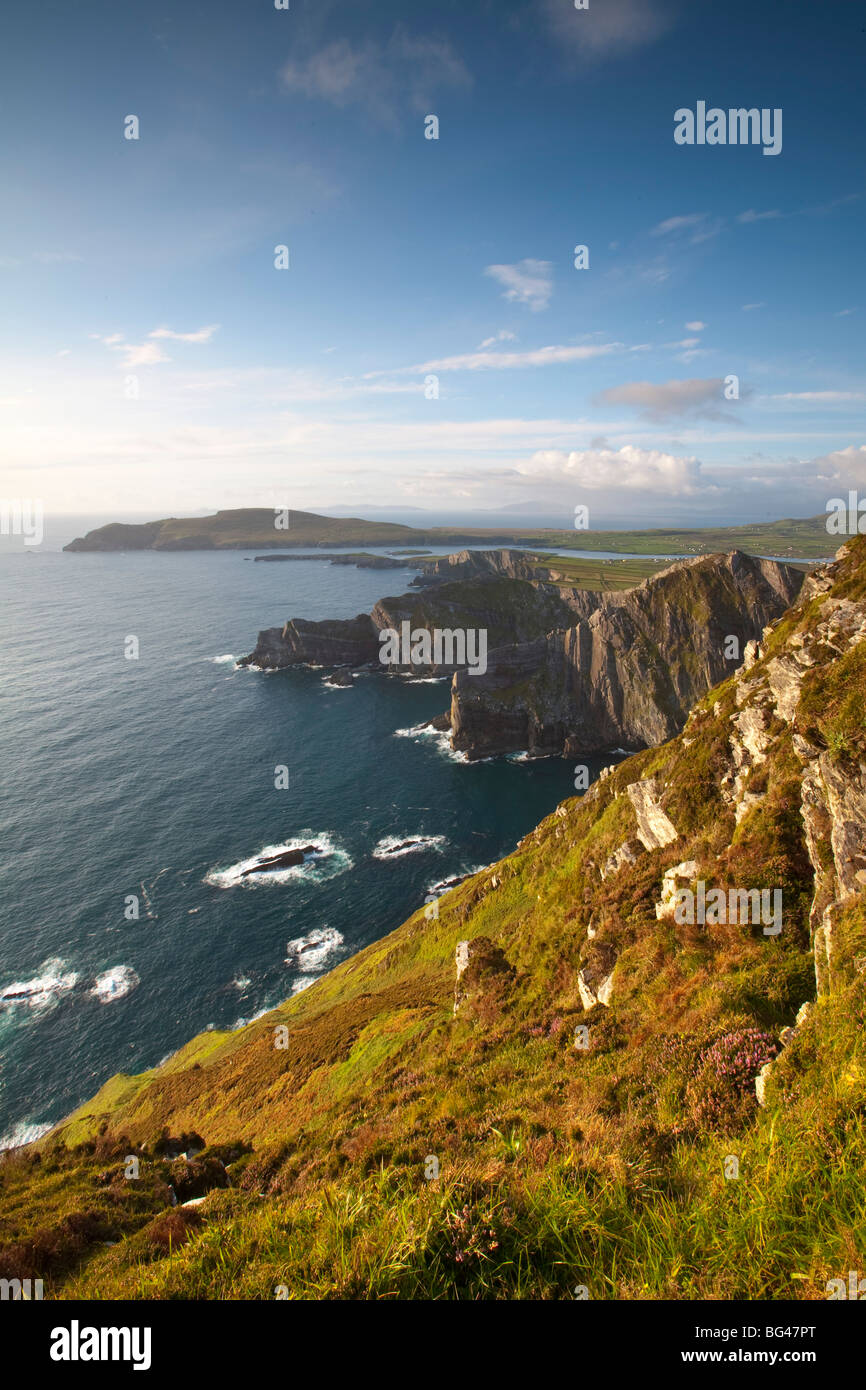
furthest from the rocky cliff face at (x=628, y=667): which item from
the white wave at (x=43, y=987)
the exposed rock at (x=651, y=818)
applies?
the exposed rock at (x=651, y=818)

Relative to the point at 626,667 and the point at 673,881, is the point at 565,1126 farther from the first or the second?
the point at 626,667

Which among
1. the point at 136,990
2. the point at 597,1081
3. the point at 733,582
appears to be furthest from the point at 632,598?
the point at 597,1081

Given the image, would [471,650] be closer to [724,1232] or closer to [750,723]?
[750,723]

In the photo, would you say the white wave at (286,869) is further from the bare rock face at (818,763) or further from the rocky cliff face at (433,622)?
the rocky cliff face at (433,622)

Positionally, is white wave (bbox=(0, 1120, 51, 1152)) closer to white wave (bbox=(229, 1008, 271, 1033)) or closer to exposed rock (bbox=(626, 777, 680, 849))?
white wave (bbox=(229, 1008, 271, 1033))

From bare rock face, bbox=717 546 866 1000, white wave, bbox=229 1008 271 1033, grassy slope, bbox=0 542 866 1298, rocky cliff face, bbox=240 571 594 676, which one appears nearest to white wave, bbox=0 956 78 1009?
white wave, bbox=229 1008 271 1033
